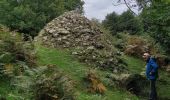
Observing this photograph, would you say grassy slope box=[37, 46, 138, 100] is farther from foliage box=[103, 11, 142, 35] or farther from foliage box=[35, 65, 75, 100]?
foliage box=[103, 11, 142, 35]

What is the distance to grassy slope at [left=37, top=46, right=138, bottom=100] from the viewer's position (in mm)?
17956

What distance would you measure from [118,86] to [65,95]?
7.21 m

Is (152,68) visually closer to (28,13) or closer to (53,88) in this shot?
(53,88)

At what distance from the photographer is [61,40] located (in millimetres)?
21938

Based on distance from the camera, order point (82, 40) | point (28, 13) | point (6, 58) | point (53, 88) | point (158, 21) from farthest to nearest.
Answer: point (28, 13)
point (158, 21)
point (82, 40)
point (6, 58)
point (53, 88)

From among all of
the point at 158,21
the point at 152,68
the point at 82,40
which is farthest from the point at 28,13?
the point at 152,68

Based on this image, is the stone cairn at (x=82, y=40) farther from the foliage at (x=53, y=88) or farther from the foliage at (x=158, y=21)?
the foliage at (x=53, y=88)

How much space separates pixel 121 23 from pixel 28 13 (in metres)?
14.1

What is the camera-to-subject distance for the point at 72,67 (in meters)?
19.7

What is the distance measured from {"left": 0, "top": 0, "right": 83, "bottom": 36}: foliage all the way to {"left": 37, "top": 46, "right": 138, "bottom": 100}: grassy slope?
38674mm

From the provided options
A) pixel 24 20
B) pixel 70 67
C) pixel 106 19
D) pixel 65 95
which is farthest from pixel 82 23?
pixel 24 20

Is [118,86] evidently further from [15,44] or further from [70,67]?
[15,44]

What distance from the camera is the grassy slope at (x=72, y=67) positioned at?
1796 centimetres

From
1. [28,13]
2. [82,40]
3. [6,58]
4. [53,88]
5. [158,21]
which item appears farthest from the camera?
[28,13]
